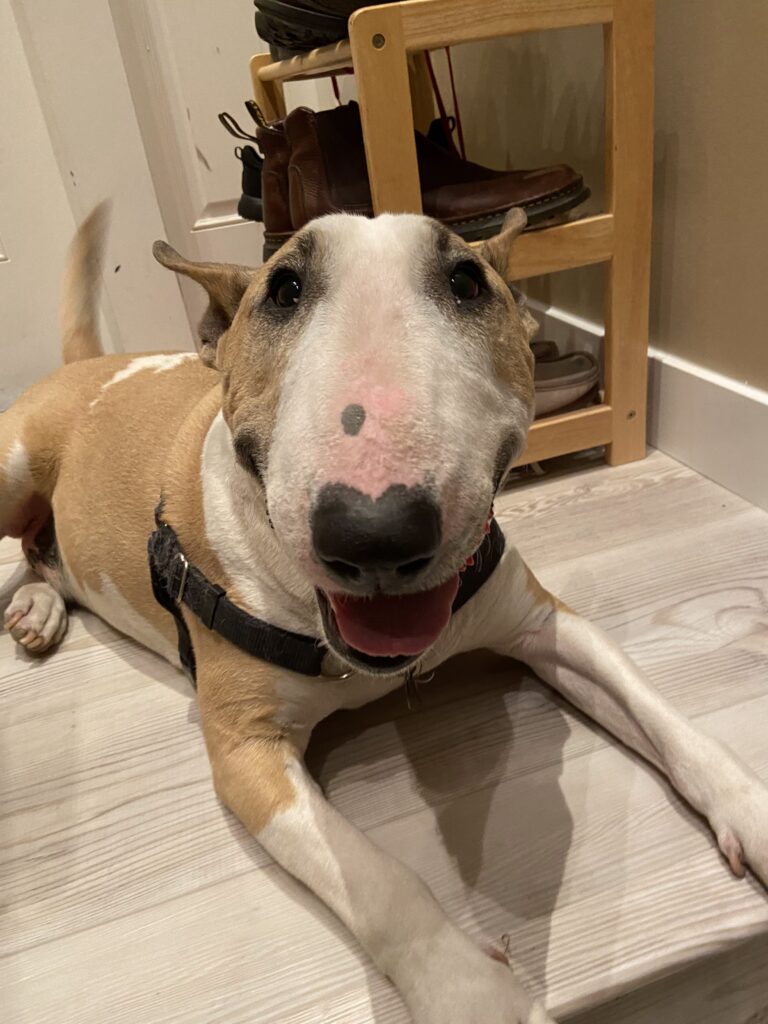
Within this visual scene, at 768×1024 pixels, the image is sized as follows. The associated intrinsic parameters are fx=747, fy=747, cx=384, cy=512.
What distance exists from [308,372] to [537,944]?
61cm

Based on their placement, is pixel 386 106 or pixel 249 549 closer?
pixel 249 549

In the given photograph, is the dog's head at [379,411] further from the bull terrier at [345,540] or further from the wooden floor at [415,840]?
the wooden floor at [415,840]

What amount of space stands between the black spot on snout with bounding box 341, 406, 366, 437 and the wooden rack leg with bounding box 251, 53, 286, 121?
1.70 metres

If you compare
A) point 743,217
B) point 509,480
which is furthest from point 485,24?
point 509,480

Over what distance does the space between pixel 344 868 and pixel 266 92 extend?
6.55ft

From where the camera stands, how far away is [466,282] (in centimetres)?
75

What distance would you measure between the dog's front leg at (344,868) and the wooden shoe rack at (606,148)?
2.90 ft

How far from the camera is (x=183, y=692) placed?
1152mm

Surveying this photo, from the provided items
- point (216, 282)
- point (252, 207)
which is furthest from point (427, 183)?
A: point (216, 282)

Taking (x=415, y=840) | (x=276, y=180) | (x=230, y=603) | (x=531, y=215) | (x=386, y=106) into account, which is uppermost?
(x=386, y=106)

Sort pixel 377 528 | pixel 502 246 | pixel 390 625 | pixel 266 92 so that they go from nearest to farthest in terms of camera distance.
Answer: pixel 377 528
pixel 390 625
pixel 502 246
pixel 266 92

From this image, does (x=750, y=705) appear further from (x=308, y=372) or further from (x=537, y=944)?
(x=308, y=372)

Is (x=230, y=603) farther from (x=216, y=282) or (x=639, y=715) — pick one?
(x=639, y=715)

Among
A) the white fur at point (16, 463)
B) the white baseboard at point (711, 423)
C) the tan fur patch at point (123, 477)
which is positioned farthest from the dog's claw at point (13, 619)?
the white baseboard at point (711, 423)
